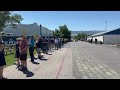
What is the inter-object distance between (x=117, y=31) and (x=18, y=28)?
1304 inches

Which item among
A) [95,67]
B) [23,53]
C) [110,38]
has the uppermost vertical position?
[23,53]

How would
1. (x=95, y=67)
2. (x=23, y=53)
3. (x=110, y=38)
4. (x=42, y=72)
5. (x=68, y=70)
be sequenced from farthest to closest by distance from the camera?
(x=110, y=38), (x=95, y=67), (x=23, y=53), (x=68, y=70), (x=42, y=72)

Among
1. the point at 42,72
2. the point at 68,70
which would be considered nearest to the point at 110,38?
the point at 68,70

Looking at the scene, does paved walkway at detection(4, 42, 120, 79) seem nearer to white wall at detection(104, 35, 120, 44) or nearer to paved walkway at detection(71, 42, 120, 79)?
paved walkway at detection(71, 42, 120, 79)

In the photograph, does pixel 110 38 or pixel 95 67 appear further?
pixel 110 38

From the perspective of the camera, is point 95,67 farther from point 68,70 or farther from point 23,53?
point 23,53

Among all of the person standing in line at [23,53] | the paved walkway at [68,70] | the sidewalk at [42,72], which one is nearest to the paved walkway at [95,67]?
the paved walkway at [68,70]

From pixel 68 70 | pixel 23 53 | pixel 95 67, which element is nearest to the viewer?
pixel 68 70

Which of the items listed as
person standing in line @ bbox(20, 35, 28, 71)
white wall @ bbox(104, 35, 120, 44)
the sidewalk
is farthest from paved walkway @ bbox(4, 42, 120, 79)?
white wall @ bbox(104, 35, 120, 44)
